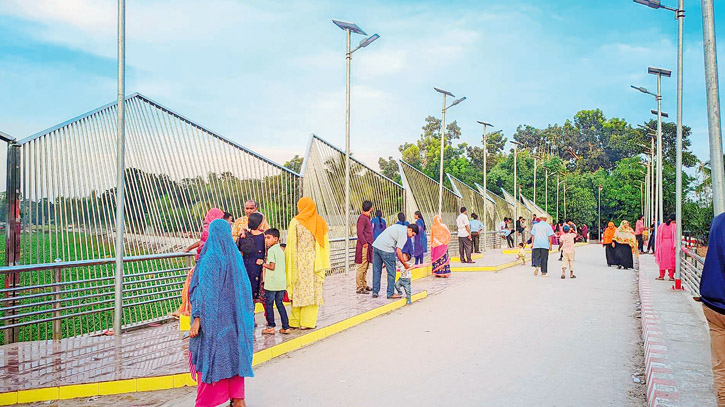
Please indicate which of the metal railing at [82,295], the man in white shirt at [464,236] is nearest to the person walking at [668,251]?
the man in white shirt at [464,236]

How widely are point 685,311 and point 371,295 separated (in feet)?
17.1

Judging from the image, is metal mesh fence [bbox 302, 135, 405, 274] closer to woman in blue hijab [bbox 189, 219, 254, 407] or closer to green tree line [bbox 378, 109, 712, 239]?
woman in blue hijab [bbox 189, 219, 254, 407]

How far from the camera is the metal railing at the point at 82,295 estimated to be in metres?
7.25

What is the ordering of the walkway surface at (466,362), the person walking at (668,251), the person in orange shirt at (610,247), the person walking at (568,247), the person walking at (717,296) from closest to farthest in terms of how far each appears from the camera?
1. the person walking at (717,296)
2. the walkway surface at (466,362)
3. the person walking at (668,251)
4. the person walking at (568,247)
5. the person in orange shirt at (610,247)

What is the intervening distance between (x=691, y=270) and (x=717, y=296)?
27.4 feet

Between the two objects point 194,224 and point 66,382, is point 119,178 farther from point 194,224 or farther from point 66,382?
point 194,224

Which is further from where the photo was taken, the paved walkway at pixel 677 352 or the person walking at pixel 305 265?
the person walking at pixel 305 265

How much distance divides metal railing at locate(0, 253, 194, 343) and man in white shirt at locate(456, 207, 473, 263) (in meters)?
10.5

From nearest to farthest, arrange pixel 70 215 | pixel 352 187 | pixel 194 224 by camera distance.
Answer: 1. pixel 70 215
2. pixel 194 224
3. pixel 352 187

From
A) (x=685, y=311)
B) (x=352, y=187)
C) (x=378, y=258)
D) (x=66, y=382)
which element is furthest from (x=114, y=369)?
(x=352, y=187)

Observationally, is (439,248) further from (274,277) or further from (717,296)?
(717,296)

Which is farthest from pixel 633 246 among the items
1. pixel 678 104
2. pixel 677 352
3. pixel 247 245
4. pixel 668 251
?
pixel 247 245

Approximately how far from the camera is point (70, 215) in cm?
870

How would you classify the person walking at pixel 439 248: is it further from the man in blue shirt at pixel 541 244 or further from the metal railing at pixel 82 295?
the metal railing at pixel 82 295
